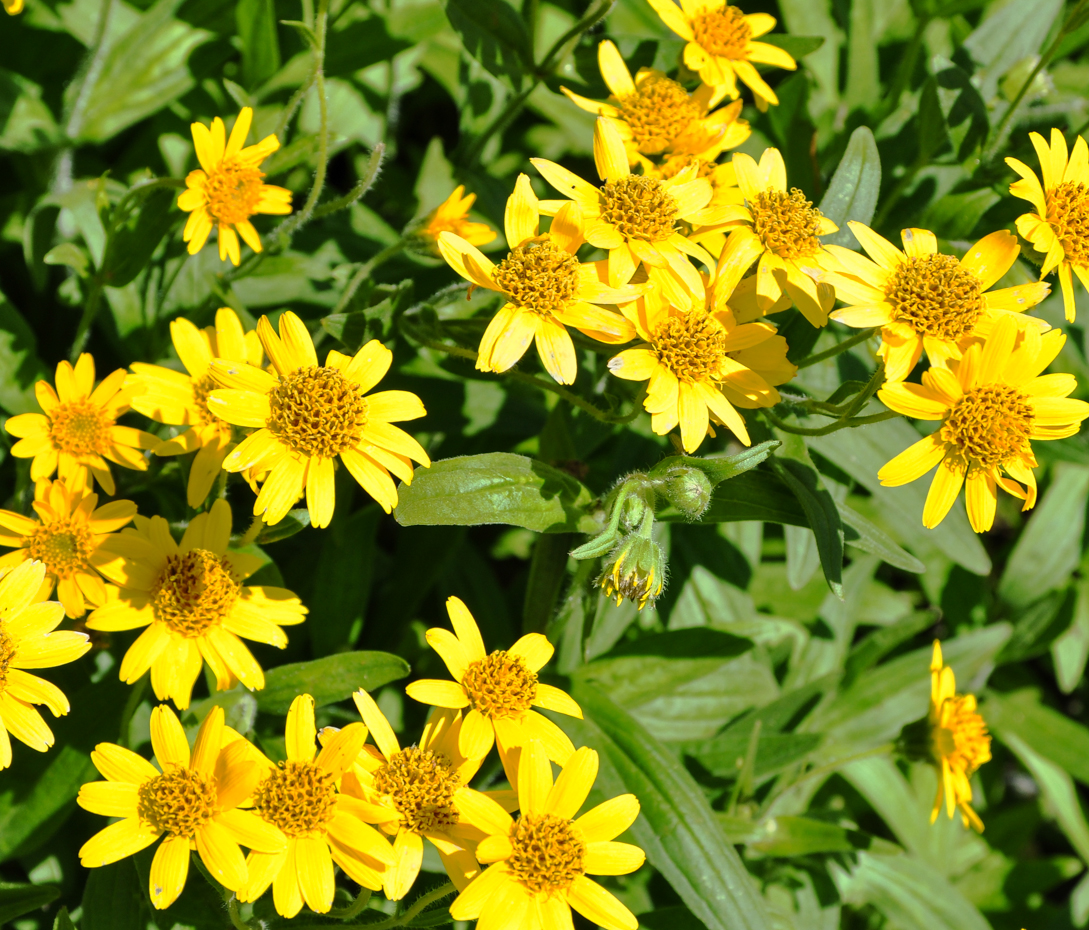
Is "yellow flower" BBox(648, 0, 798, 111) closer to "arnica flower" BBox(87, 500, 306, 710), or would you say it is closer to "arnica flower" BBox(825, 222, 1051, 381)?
"arnica flower" BBox(825, 222, 1051, 381)

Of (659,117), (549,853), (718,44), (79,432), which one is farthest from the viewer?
(718,44)

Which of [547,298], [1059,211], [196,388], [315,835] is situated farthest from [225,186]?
[1059,211]

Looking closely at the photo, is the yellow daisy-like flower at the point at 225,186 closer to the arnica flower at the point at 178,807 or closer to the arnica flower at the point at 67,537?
the arnica flower at the point at 67,537

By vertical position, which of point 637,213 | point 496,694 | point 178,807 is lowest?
point 178,807

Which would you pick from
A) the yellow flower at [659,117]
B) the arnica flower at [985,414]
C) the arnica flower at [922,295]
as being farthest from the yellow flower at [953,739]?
the yellow flower at [659,117]

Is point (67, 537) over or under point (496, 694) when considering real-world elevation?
under

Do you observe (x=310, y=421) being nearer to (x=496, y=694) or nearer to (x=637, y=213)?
Result: (x=496, y=694)

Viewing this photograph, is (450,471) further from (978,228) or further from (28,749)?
(978,228)
